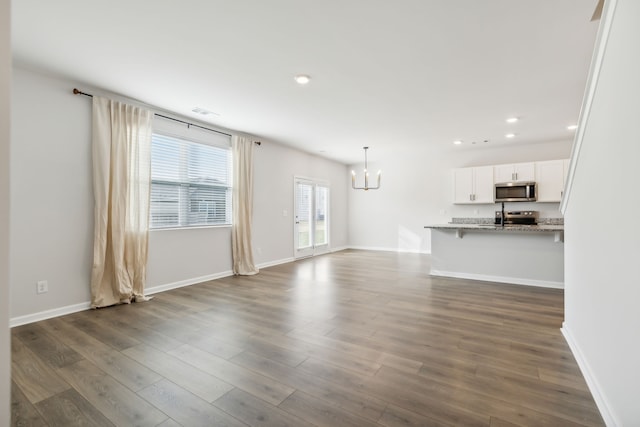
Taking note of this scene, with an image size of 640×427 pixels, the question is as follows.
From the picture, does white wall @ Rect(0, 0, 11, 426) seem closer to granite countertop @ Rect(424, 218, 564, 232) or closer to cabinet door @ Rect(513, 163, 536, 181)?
granite countertop @ Rect(424, 218, 564, 232)

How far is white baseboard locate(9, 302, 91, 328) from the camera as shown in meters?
3.08

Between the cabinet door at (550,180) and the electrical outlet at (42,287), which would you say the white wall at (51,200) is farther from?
the cabinet door at (550,180)

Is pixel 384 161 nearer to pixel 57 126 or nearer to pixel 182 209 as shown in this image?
pixel 182 209

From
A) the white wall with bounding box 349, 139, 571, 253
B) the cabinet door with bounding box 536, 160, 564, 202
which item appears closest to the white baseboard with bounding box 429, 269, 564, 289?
the cabinet door with bounding box 536, 160, 564, 202

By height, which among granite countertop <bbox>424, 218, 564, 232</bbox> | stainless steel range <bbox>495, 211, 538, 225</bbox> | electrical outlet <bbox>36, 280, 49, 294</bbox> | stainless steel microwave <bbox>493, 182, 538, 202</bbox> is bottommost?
electrical outlet <bbox>36, 280, 49, 294</bbox>

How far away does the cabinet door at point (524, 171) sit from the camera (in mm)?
6348

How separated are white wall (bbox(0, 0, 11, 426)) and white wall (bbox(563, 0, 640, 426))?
8.30 feet

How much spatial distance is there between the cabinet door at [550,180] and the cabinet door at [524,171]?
3.5 inches

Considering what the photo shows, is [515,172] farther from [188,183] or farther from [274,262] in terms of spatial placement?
[188,183]

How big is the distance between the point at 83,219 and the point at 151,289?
1.32m

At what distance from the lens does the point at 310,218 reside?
25.3 feet

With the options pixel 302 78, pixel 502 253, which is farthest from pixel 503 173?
pixel 302 78

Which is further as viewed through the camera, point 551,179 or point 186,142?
point 551,179

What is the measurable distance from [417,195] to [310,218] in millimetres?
3092
